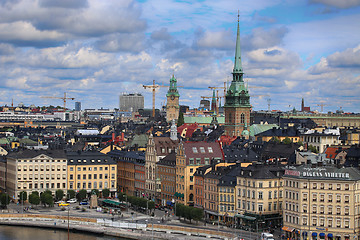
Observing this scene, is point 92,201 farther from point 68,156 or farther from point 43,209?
point 68,156

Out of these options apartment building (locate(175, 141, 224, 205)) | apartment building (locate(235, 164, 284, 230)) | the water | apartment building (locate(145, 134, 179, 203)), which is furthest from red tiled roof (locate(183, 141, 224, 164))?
the water

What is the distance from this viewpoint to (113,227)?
4884 inches

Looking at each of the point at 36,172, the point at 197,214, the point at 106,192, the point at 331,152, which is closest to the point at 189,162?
the point at 106,192

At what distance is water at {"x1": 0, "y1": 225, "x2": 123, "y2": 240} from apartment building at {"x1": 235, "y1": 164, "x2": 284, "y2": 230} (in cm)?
2289

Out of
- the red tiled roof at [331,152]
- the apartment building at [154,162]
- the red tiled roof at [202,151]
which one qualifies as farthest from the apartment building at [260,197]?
the red tiled roof at [331,152]

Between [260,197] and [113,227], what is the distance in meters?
26.5

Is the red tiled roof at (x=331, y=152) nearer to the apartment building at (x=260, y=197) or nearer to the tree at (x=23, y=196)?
the apartment building at (x=260, y=197)

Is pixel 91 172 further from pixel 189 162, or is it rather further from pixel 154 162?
pixel 189 162

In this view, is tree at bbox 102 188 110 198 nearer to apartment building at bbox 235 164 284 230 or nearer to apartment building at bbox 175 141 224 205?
apartment building at bbox 175 141 224 205

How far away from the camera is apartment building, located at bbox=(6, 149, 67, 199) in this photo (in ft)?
513

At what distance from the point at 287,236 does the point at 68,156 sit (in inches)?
2735

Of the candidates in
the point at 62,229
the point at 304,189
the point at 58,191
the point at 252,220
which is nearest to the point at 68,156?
the point at 58,191

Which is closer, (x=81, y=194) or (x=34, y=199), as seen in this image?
(x=34, y=199)

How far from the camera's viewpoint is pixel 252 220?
117188mm
